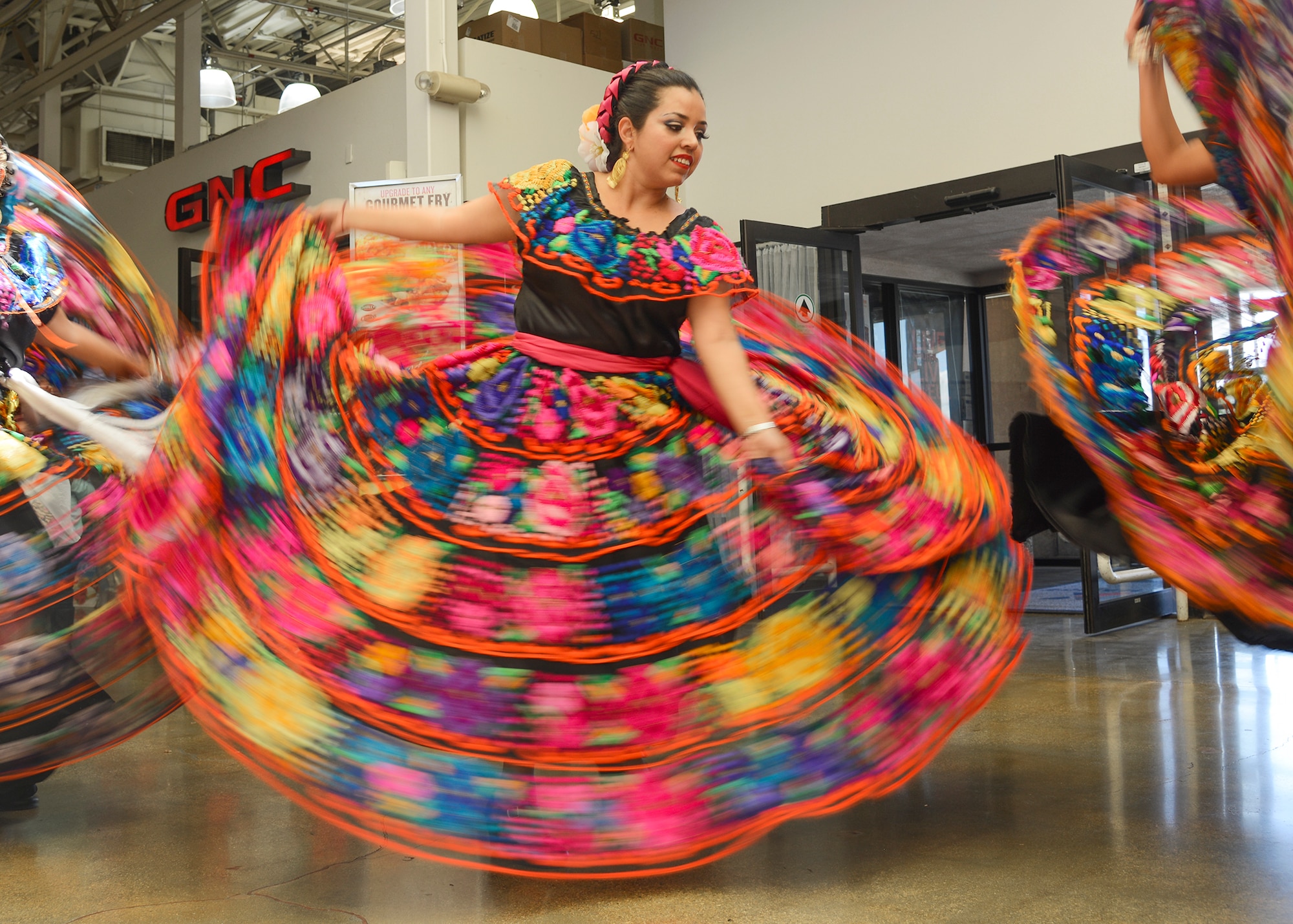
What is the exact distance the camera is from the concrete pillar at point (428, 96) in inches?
233

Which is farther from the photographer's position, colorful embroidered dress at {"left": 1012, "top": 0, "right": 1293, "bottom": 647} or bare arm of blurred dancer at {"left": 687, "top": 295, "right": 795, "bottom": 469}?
bare arm of blurred dancer at {"left": 687, "top": 295, "right": 795, "bottom": 469}

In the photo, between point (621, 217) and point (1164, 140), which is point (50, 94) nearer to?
point (621, 217)

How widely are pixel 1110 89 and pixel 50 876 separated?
186 inches

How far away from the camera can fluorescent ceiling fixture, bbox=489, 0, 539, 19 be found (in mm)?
6477

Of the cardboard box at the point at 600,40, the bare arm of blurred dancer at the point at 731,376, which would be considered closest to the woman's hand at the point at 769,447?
the bare arm of blurred dancer at the point at 731,376

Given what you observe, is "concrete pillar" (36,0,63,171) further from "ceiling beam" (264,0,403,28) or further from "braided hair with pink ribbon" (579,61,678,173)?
"braided hair with pink ribbon" (579,61,678,173)

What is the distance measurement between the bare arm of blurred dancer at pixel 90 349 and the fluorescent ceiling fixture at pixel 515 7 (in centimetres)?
456

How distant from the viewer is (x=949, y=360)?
8844mm

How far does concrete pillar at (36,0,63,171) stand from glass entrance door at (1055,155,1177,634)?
861 centimetres

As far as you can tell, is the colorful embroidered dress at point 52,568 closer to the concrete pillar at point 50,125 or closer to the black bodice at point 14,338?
the black bodice at point 14,338

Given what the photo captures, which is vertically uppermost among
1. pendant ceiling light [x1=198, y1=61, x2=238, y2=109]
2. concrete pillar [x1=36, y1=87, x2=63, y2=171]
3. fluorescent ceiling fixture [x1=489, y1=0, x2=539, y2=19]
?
concrete pillar [x1=36, y1=87, x2=63, y2=171]

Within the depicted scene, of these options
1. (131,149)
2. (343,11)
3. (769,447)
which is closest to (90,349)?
(769,447)

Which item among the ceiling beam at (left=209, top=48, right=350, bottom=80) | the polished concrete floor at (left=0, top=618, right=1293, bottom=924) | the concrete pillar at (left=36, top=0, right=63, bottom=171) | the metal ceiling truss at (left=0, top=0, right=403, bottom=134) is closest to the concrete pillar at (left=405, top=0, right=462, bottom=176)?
the metal ceiling truss at (left=0, top=0, right=403, bottom=134)

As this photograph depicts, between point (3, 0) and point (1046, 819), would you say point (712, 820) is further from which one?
point (3, 0)
